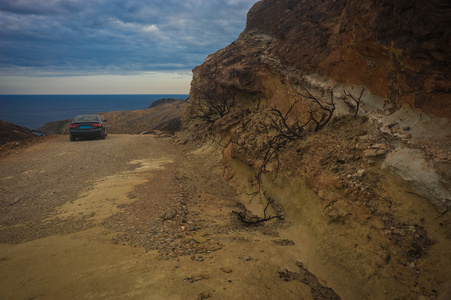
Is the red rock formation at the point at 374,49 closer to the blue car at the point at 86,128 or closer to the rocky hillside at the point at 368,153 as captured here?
the rocky hillside at the point at 368,153

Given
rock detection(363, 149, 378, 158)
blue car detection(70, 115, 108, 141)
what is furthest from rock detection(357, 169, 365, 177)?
blue car detection(70, 115, 108, 141)

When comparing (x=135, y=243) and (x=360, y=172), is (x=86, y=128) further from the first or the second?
(x=360, y=172)

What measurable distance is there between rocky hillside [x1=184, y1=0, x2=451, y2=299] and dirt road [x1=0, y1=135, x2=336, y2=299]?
2.00 feet

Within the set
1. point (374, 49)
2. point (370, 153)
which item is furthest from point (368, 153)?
point (374, 49)

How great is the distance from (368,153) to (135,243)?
11.9ft

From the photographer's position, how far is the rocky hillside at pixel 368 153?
2.83 meters

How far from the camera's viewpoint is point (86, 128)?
13836 millimetres

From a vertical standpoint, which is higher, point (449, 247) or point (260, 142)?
point (260, 142)

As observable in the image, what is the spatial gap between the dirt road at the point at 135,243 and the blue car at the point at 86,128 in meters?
6.24

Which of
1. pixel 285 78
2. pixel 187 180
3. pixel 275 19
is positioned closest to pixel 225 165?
pixel 187 180

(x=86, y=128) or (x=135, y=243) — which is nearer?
(x=135, y=243)

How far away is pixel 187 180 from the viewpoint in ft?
25.1

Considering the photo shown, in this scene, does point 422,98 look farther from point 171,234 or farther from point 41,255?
point 41,255

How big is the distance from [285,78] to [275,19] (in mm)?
4839
